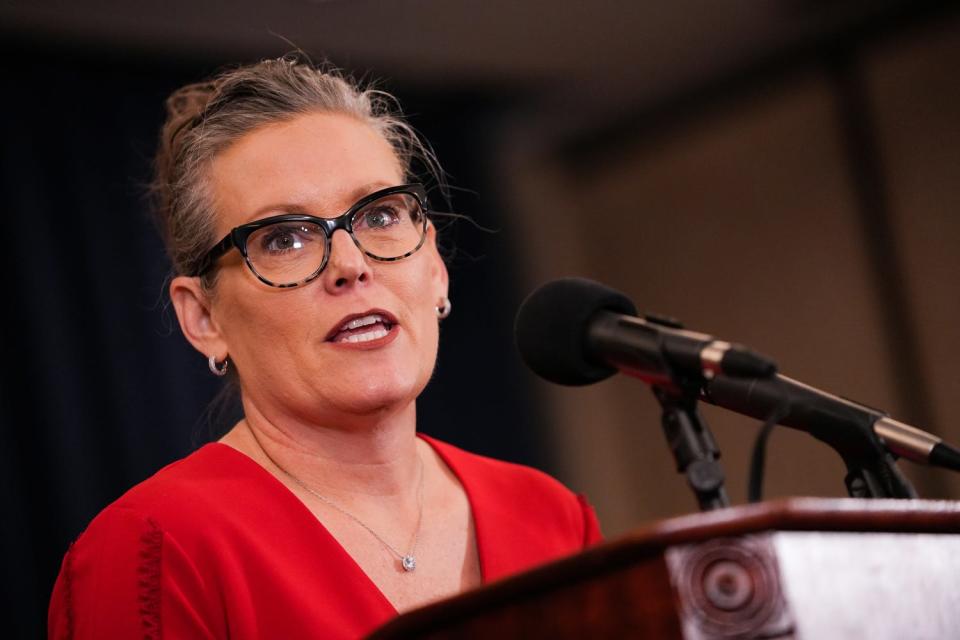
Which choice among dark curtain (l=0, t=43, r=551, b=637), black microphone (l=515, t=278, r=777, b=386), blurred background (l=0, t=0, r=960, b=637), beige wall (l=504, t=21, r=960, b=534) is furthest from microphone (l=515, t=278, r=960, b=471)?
beige wall (l=504, t=21, r=960, b=534)

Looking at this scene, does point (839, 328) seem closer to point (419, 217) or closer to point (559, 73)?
point (559, 73)

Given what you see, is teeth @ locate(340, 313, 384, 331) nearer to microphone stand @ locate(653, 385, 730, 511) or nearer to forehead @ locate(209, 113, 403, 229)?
forehead @ locate(209, 113, 403, 229)

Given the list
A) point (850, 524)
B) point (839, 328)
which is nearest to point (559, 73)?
point (839, 328)

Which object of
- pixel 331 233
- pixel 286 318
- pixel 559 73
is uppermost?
pixel 559 73

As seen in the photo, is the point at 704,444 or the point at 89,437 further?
the point at 89,437

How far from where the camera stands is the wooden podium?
0.83 m

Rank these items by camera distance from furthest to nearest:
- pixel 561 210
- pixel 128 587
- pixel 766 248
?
pixel 561 210
pixel 766 248
pixel 128 587

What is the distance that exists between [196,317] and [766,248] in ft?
14.2

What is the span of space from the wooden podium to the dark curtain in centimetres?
278

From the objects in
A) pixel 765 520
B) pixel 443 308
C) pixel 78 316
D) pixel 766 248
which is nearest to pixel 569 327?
pixel 765 520

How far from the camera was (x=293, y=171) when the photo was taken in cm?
167

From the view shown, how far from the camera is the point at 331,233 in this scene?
1.63 meters

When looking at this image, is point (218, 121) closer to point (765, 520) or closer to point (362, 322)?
point (362, 322)

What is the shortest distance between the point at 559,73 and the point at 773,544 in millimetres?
4807
